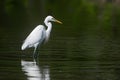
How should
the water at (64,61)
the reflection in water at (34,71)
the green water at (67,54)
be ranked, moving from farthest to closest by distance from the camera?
1. the green water at (67,54)
2. the water at (64,61)
3. the reflection in water at (34,71)

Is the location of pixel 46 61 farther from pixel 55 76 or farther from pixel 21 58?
pixel 55 76

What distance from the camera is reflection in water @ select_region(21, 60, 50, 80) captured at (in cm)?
1763

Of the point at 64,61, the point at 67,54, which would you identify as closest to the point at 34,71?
the point at 64,61

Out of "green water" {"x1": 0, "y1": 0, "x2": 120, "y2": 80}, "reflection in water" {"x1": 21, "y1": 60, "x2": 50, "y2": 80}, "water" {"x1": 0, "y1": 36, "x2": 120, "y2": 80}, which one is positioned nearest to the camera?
"reflection in water" {"x1": 21, "y1": 60, "x2": 50, "y2": 80}

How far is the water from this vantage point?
1809cm

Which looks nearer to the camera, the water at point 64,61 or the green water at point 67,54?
the water at point 64,61

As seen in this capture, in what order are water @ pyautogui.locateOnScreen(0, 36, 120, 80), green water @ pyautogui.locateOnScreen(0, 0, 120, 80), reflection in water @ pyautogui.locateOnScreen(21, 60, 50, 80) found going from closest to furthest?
reflection in water @ pyautogui.locateOnScreen(21, 60, 50, 80), water @ pyautogui.locateOnScreen(0, 36, 120, 80), green water @ pyautogui.locateOnScreen(0, 0, 120, 80)

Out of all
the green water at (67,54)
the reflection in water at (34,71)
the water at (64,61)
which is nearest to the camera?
the reflection in water at (34,71)

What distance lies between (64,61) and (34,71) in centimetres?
245

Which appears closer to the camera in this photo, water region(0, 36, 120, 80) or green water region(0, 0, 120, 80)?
water region(0, 36, 120, 80)

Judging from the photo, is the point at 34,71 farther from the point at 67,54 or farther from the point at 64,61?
the point at 67,54

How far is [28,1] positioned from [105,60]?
1871 inches

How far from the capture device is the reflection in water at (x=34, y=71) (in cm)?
1763

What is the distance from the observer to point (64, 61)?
21266mm
